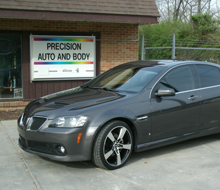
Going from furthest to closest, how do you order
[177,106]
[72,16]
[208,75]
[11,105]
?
[11,105], [72,16], [208,75], [177,106]

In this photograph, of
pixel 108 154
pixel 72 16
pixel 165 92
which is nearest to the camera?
pixel 108 154

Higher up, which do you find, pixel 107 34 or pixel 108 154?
pixel 107 34

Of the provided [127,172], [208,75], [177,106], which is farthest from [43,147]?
[208,75]

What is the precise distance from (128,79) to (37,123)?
177 cm

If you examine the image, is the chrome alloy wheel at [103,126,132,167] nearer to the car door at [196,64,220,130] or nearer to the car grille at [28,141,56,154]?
the car grille at [28,141,56,154]

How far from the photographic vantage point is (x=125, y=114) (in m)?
4.59

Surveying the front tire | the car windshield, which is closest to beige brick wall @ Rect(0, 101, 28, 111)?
the car windshield

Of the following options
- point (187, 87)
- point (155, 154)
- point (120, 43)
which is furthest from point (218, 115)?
point (120, 43)

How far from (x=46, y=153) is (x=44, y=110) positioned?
2.08 ft

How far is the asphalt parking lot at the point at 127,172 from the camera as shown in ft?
13.5

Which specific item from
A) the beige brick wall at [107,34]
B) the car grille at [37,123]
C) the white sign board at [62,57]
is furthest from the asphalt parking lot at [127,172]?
the beige brick wall at [107,34]

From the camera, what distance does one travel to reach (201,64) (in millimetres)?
5832

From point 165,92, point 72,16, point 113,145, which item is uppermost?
point 72,16

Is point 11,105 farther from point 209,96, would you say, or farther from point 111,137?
point 209,96
